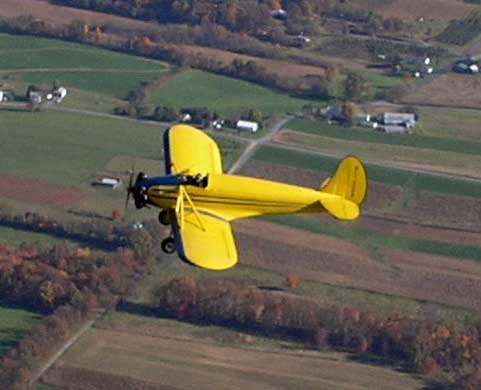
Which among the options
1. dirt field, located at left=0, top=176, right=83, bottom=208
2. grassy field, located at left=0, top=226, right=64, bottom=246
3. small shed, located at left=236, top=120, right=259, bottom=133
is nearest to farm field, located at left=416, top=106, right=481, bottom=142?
small shed, located at left=236, top=120, right=259, bottom=133

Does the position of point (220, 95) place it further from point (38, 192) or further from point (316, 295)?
point (316, 295)

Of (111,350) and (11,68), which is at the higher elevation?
(11,68)

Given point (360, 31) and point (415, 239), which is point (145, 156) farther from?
point (360, 31)

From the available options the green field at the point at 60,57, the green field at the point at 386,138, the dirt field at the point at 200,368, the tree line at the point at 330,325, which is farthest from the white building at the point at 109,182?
the green field at the point at 60,57

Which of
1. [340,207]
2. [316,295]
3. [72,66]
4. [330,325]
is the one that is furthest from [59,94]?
[340,207]

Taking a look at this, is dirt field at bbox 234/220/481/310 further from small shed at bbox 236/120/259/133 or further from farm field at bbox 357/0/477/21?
farm field at bbox 357/0/477/21

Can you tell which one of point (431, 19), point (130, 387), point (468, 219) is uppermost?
point (431, 19)

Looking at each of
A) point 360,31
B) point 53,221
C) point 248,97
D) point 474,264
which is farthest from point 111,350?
point 360,31
